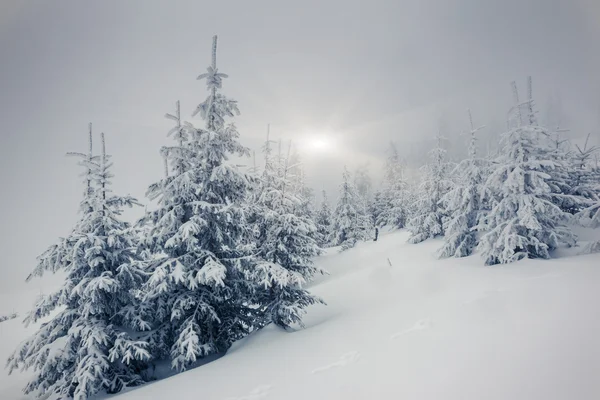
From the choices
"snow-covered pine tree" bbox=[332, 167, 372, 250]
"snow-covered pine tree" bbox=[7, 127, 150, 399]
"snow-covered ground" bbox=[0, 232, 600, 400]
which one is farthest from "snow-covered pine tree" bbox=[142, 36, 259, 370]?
"snow-covered pine tree" bbox=[332, 167, 372, 250]

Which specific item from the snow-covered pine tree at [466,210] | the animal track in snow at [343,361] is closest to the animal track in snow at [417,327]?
the animal track in snow at [343,361]

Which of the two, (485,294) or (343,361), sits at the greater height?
(485,294)

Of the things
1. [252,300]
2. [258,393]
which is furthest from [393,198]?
[258,393]

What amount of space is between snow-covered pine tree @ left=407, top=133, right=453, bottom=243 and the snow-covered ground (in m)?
16.1

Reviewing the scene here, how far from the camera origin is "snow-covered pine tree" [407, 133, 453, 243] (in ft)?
94.1

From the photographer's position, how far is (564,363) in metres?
4.83

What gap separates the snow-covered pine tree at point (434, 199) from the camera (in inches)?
1129

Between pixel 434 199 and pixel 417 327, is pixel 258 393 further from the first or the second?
pixel 434 199

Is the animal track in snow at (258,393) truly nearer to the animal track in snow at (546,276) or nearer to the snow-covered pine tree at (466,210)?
the animal track in snow at (546,276)

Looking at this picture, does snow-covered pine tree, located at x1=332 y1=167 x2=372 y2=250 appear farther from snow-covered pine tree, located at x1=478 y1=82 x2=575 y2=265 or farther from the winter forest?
snow-covered pine tree, located at x1=478 y1=82 x2=575 y2=265

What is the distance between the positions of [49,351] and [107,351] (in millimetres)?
1852

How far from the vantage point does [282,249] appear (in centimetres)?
1270

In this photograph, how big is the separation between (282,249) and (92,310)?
722 cm

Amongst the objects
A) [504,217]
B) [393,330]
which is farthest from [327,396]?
[504,217]
